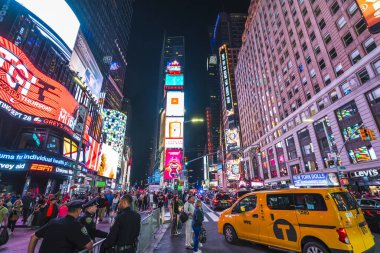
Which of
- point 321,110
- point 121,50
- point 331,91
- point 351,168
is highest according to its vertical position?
point 121,50

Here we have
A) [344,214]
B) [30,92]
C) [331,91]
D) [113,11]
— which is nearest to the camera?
[344,214]

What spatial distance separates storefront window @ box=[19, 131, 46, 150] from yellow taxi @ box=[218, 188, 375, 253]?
3392 centimetres

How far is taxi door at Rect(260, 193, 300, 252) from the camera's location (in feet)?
20.1

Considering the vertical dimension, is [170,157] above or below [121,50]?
below

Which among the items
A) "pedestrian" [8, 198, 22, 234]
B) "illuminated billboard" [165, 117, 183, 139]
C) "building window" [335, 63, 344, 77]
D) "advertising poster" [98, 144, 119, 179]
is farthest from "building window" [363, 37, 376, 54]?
"advertising poster" [98, 144, 119, 179]

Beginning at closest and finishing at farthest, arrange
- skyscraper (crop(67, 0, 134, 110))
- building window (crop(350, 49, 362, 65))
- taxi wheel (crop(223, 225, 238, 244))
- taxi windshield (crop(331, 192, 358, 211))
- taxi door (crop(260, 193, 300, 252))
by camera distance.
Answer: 1. taxi windshield (crop(331, 192, 358, 211))
2. taxi door (crop(260, 193, 300, 252))
3. taxi wheel (crop(223, 225, 238, 244))
4. building window (crop(350, 49, 362, 65))
5. skyscraper (crop(67, 0, 134, 110))

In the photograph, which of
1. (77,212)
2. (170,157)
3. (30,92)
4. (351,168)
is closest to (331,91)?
(351,168)

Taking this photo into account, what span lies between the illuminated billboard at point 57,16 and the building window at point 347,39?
160 feet

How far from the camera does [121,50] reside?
11625cm

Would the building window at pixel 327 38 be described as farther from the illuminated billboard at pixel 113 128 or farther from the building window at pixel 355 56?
the illuminated billboard at pixel 113 128

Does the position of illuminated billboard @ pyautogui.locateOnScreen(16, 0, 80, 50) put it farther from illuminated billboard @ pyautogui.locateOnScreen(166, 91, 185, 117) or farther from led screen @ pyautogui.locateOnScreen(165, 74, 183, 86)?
led screen @ pyautogui.locateOnScreen(165, 74, 183, 86)

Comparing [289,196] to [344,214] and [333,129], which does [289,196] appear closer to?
[344,214]

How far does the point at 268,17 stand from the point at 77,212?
65579mm

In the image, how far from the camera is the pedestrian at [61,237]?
2818 mm
